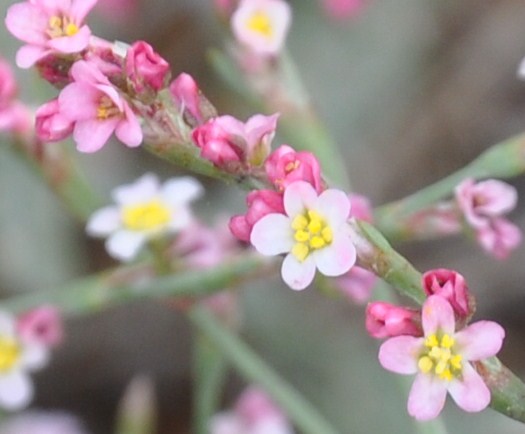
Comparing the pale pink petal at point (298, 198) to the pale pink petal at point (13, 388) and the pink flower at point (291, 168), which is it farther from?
the pale pink petal at point (13, 388)

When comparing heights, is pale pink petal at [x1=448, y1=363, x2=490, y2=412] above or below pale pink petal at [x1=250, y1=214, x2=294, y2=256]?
below

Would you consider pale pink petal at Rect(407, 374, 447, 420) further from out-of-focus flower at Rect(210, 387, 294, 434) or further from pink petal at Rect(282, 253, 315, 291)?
out-of-focus flower at Rect(210, 387, 294, 434)

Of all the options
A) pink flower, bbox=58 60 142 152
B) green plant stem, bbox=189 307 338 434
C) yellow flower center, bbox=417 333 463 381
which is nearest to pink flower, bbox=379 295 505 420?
yellow flower center, bbox=417 333 463 381

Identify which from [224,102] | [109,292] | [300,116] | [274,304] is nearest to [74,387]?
[274,304]

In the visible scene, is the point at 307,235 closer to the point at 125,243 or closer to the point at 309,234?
the point at 309,234

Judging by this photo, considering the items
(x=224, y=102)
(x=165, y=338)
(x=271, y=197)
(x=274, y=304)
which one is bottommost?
(x=271, y=197)

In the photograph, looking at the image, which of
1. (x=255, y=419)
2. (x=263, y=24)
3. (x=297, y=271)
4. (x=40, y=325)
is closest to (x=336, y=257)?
(x=297, y=271)

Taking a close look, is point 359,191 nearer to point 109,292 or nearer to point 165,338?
point 165,338
